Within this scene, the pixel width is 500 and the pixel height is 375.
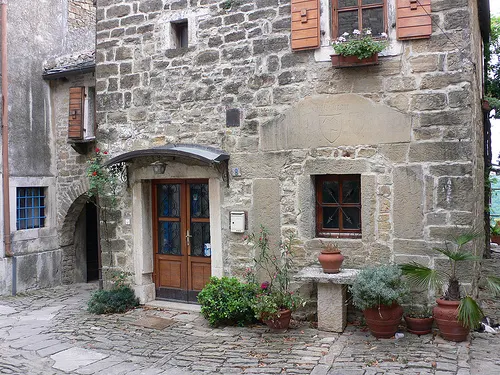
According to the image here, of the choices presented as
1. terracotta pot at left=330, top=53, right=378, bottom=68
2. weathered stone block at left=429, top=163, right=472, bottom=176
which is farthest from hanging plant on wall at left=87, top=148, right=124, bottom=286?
weathered stone block at left=429, top=163, right=472, bottom=176

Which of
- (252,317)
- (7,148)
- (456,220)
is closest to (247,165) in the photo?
(252,317)

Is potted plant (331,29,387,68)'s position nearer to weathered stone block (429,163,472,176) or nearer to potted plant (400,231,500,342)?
weathered stone block (429,163,472,176)

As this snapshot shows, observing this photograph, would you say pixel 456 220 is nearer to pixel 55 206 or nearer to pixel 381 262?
pixel 381 262

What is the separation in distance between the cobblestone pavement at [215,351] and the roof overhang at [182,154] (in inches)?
87.7

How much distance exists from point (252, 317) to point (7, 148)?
6451 mm

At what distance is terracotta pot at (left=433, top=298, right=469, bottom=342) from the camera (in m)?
A: 5.29

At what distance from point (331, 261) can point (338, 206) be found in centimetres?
81

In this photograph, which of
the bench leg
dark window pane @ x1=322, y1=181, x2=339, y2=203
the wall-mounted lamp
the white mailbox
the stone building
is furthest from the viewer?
the stone building

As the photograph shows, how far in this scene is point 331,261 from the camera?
5.91 m

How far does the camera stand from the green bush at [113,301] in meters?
7.26

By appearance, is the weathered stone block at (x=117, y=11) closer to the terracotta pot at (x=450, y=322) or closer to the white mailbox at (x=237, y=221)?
the white mailbox at (x=237, y=221)

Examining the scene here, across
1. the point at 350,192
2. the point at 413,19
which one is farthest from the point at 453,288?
the point at 413,19

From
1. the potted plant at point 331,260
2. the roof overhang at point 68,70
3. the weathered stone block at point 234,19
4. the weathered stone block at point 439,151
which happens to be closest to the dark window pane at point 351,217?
the potted plant at point 331,260

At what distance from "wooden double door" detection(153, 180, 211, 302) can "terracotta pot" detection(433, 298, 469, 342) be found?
3.34 meters
